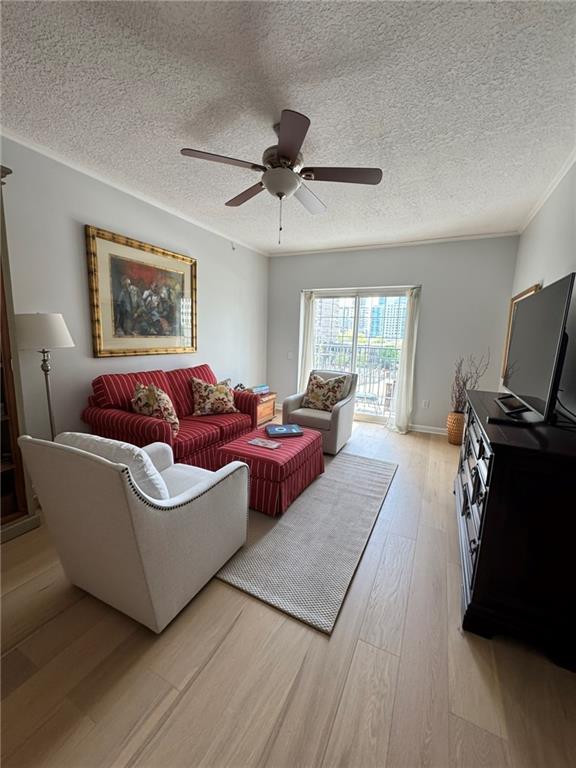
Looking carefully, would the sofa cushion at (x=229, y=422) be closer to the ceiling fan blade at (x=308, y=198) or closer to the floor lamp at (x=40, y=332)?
the floor lamp at (x=40, y=332)

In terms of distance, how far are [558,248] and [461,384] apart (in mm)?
1903

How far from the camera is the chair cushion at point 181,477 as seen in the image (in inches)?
72.2

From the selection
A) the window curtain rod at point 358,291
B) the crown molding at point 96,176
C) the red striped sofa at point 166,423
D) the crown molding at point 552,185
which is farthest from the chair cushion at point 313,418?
the crown molding at point 552,185

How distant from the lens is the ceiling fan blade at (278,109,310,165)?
137 centimetres

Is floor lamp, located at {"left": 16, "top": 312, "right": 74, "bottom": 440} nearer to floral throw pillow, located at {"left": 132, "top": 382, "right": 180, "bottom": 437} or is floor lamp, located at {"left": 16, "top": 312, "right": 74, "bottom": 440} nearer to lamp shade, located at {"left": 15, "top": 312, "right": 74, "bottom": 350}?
lamp shade, located at {"left": 15, "top": 312, "right": 74, "bottom": 350}

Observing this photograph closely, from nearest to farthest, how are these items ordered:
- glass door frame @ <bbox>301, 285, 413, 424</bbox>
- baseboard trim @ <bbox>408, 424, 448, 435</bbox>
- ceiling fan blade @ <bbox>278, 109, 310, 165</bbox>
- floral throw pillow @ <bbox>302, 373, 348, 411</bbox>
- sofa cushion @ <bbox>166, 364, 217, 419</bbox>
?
Answer: ceiling fan blade @ <bbox>278, 109, 310, 165</bbox> → sofa cushion @ <bbox>166, 364, 217, 419</bbox> → floral throw pillow @ <bbox>302, 373, 348, 411</bbox> → baseboard trim @ <bbox>408, 424, 448, 435</bbox> → glass door frame @ <bbox>301, 285, 413, 424</bbox>

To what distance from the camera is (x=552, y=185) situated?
2439 millimetres

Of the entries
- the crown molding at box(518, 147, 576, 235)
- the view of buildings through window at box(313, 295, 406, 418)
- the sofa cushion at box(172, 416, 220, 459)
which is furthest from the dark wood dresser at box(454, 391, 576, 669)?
the view of buildings through window at box(313, 295, 406, 418)

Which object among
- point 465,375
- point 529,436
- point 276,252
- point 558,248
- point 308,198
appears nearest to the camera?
point 529,436

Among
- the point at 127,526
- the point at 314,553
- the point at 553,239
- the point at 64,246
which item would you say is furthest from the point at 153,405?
the point at 553,239

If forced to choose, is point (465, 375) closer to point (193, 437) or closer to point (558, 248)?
point (558, 248)

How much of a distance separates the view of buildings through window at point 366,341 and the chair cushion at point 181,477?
326 centimetres

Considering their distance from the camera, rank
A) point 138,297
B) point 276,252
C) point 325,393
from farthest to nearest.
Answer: point 276,252
point 325,393
point 138,297

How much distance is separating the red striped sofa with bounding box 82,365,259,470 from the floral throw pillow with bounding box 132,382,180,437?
0.28ft
